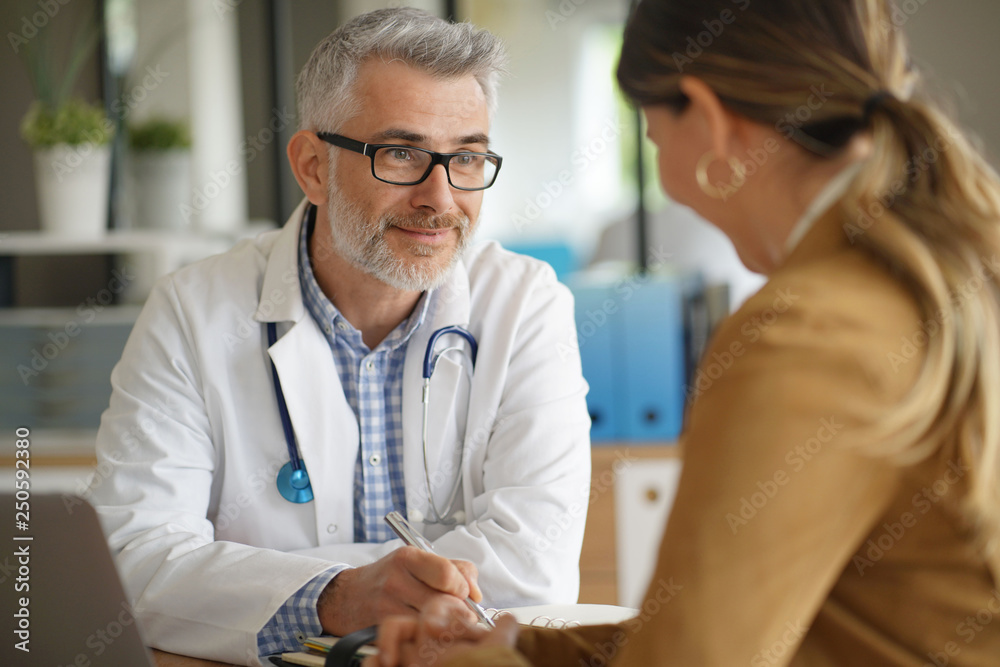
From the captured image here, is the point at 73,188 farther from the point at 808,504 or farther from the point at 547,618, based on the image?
the point at 808,504

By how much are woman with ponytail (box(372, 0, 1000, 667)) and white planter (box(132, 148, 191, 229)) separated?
267 cm

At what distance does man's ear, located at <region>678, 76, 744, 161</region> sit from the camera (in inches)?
31.2

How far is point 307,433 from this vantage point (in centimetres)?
147

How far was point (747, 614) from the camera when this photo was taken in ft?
2.12

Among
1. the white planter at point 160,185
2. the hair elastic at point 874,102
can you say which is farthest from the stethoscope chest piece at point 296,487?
the white planter at point 160,185

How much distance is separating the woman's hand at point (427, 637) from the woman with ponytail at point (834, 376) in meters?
0.08

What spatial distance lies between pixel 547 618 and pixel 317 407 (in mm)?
555

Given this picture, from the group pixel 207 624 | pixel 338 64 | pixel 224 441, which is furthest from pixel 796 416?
pixel 338 64

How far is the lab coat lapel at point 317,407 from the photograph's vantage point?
146cm

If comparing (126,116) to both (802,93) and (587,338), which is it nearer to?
(587,338)

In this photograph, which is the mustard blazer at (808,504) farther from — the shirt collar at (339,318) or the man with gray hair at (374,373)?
the shirt collar at (339,318)

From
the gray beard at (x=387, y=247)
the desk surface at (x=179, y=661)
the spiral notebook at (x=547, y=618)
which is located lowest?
the desk surface at (x=179, y=661)

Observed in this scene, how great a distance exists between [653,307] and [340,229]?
1.37m

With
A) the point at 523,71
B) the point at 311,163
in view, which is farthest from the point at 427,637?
the point at 523,71
